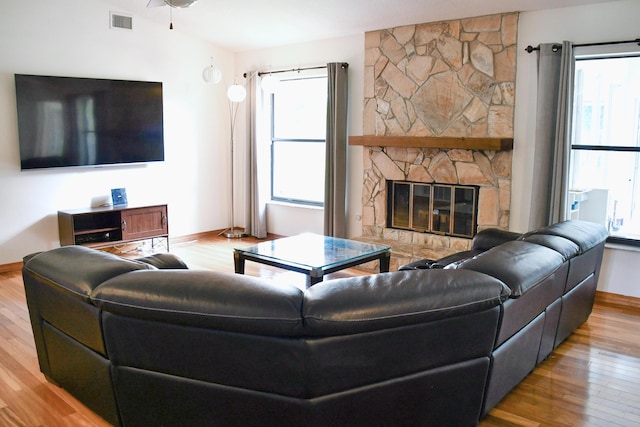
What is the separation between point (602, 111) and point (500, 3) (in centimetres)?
129

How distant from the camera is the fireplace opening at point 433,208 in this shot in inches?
215

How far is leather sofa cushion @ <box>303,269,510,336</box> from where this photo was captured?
200 cm

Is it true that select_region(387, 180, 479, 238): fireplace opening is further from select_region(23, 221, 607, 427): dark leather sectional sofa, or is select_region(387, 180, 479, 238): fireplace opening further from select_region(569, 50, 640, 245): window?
select_region(23, 221, 607, 427): dark leather sectional sofa

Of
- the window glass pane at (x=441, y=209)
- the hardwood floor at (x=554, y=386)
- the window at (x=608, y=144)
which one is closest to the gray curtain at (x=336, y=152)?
the window glass pane at (x=441, y=209)

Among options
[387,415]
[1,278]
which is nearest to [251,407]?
[387,415]

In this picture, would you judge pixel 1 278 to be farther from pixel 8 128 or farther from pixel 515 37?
pixel 515 37

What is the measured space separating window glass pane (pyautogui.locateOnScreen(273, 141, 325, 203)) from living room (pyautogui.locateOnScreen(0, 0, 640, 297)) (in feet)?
0.84

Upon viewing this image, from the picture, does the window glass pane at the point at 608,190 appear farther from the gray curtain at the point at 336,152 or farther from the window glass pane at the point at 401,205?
the gray curtain at the point at 336,152

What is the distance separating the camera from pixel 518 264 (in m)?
2.61

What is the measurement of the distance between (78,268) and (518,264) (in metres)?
2.05

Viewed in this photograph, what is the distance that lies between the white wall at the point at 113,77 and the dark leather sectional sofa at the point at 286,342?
3.48 meters

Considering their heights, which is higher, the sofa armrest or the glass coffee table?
the sofa armrest

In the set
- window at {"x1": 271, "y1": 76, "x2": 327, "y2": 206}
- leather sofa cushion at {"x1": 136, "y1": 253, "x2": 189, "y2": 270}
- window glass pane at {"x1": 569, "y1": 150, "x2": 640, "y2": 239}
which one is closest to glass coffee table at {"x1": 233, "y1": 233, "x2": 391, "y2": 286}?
leather sofa cushion at {"x1": 136, "y1": 253, "x2": 189, "y2": 270}

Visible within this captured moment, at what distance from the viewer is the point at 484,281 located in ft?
7.50
